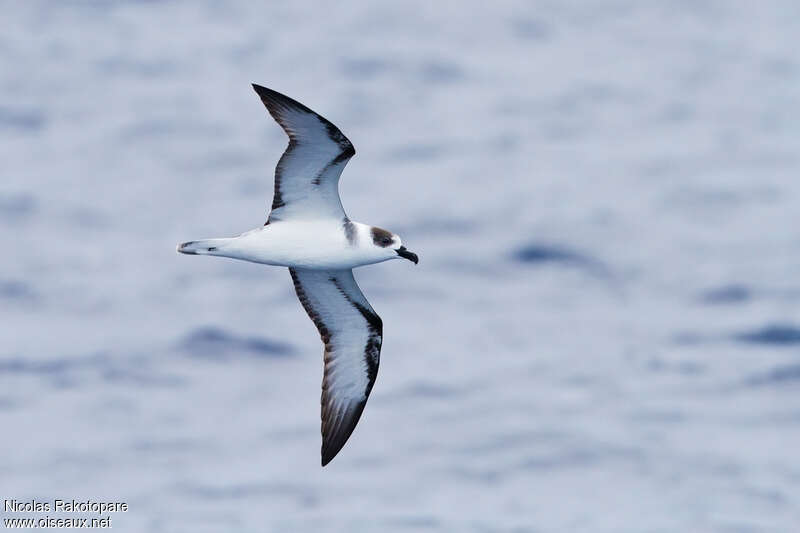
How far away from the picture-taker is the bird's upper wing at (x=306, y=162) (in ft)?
48.8

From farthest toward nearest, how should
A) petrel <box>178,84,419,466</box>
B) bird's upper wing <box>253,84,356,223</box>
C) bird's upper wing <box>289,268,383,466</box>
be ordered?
bird's upper wing <box>289,268,383,466</box>
petrel <box>178,84,419,466</box>
bird's upper wing <box>253,84,356,223</box>

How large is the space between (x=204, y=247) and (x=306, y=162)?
1.46m

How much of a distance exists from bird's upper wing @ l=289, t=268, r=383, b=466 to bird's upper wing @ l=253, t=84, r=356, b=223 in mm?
1372

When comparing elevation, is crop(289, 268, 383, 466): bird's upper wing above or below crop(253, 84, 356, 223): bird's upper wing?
below

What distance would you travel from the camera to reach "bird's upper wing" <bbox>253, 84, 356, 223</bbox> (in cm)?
1488

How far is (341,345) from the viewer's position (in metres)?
17.5

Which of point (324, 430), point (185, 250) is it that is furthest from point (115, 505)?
point (185, 250)

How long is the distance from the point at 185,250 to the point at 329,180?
5.76ft

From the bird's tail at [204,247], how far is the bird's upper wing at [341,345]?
1.96 metres

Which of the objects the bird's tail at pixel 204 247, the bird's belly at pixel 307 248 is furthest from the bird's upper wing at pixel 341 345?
the bird's tail at pixel 204 247

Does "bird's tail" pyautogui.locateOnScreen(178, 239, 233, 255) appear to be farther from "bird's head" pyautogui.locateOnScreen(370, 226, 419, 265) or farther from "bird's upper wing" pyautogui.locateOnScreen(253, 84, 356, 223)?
"bird's head" pyautogui.locateOnScreen(370, 226, 419, 265)

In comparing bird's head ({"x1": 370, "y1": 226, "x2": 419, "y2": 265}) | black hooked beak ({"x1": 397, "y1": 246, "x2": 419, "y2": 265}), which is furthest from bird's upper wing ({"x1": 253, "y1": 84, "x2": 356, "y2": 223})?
black hooked beak ({"x1": 397, "y1": 246, "x2": 419, "y2": 265})

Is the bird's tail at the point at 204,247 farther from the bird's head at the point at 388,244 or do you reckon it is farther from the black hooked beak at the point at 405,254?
the black hooked beak at the point at 405,254

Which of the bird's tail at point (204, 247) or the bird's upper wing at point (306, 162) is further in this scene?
the bird's tail at point (204, 247)
